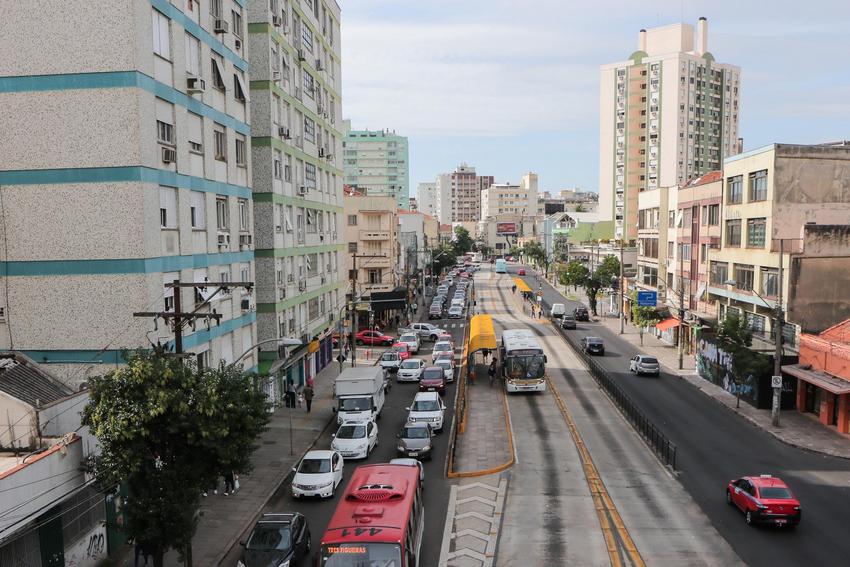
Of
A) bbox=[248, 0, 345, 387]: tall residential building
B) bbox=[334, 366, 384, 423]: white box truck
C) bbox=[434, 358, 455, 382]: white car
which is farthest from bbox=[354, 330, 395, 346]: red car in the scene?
bbox=[334, 366, 384, 423]: white box truck

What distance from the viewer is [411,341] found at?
64.2m

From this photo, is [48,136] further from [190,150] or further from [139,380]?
[139,380]

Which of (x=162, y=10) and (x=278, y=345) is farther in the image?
(x=278, y=345)

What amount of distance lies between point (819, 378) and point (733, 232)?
19.0 meters

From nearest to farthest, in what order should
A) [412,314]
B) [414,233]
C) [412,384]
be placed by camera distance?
1. [412,384]
2. [412,314]
3. [414,233]

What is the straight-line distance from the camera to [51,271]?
24688mm

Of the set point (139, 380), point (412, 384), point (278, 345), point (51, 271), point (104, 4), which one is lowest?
point (412, 384)

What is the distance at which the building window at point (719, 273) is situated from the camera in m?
53.9

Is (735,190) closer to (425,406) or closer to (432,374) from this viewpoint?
(432,374)

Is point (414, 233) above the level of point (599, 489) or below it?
above

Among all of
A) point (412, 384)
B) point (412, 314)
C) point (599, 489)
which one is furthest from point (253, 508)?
point (412, 314)

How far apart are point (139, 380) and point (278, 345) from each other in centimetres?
2222

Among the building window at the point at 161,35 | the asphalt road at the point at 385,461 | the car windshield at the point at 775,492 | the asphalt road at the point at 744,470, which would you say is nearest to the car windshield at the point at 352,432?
the asphalt road at the point at 385,461

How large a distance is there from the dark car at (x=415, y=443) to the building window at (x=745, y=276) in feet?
96.7
